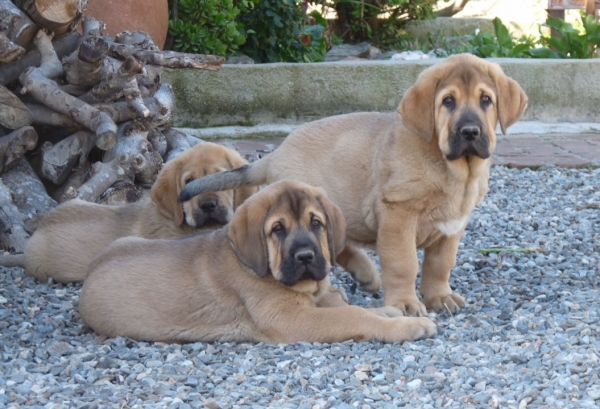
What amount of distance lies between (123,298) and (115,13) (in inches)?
191

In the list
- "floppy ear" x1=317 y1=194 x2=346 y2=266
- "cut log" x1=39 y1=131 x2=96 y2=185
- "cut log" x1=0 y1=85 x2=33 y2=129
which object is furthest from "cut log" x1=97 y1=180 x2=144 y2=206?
"floppy ear" x1=317 y1=194 x2=346 y2=266

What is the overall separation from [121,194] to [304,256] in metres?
2.87

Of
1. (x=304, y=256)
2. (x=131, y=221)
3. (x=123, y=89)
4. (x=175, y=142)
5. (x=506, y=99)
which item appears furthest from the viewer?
(x=175, y=142)

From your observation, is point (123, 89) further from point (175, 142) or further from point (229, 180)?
point (229, 180)

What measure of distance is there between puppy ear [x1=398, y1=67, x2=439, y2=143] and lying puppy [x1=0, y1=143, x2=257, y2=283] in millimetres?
1377

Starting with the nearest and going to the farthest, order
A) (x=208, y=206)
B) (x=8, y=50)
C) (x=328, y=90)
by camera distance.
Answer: (x=208, y=206) → (x=8, y=50) → (x=328, y=90)

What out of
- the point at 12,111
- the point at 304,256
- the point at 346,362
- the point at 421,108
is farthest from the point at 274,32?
the point at 346,362

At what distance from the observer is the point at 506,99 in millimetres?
5078

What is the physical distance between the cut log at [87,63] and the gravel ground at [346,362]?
1753 mm

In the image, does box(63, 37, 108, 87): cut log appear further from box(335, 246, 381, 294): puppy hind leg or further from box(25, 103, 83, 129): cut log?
box(335, 246, 381, 294): puppy hind leg

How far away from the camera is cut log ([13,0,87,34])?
6.70m

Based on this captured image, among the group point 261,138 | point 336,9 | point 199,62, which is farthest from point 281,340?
point 336,9

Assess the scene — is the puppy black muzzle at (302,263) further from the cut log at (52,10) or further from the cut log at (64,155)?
the cut log at (52,10)

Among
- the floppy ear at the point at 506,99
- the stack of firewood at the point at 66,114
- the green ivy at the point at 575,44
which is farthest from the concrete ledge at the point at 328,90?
the floppy ear at the point at 506,99
